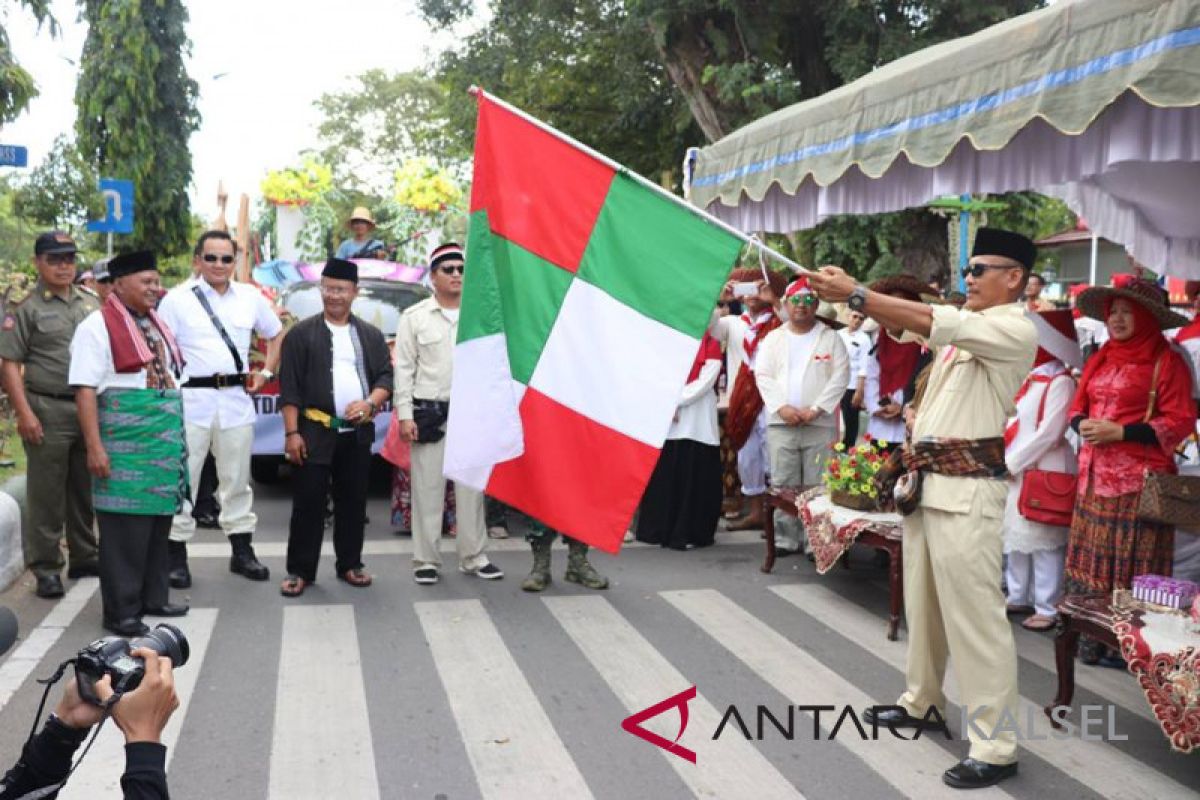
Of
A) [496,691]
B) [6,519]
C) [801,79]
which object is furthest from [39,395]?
[801,79]

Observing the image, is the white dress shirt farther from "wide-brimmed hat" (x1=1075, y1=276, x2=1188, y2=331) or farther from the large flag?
"wide-brimmed hat" (x1=1075, y1=276, x2=1188, y2=331)

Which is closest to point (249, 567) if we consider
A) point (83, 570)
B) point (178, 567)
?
point (178, 567)

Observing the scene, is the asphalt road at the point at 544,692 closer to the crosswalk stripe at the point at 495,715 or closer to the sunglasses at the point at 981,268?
the crosswalk stripe at the point at 495,715

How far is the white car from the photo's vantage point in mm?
9297

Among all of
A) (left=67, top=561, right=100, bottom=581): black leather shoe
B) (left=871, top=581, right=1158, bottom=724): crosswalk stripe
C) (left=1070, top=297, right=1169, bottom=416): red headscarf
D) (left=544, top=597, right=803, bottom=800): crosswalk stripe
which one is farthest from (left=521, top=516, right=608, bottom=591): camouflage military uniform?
(left=1070, top=297, right=1169, bottom=416): red headscarf

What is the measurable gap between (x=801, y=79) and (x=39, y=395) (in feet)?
46.6

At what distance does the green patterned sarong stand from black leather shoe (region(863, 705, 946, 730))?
3751mm

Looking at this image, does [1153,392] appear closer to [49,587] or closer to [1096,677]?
[1096,677]

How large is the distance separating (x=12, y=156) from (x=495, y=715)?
19.3ft

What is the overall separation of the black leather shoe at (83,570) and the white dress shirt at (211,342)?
3.78 ft

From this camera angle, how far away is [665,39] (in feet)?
57.7

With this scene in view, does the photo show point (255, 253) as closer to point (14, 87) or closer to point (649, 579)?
point (14, 87)

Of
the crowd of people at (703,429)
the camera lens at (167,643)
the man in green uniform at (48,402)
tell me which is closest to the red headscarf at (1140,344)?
the crowd of people at (703,429)

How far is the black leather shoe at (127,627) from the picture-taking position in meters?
5.75
